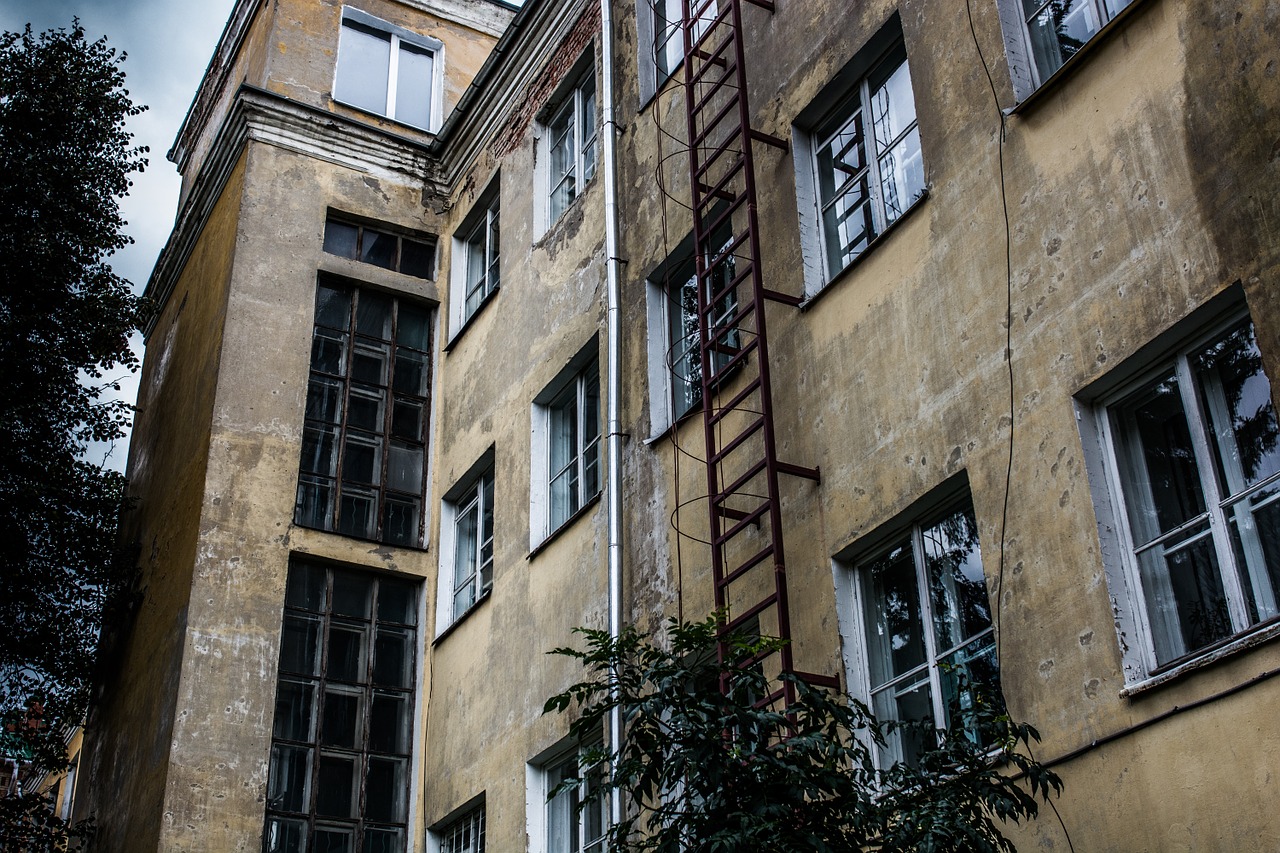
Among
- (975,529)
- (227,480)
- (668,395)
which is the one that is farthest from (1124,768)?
(227,480)

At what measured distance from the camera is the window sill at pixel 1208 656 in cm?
604

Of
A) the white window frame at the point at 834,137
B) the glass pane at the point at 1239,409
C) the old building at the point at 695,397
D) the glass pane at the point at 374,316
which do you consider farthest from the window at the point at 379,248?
the glass pane at the point at 1239,409

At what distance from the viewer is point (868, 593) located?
887 centimetres

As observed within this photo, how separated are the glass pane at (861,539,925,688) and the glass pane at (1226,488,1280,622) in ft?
7.40

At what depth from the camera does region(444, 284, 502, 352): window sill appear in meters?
15.4

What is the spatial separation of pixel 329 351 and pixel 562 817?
661 centimetres

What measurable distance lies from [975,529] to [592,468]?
531 cm

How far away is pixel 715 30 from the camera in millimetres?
11922

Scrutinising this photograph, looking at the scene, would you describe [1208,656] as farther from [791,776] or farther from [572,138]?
[572,138]

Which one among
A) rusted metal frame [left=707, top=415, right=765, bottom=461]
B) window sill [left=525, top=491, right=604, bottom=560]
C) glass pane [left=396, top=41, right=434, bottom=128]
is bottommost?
rusted metal frame [left=707, top=415, right=765, bottom=461]

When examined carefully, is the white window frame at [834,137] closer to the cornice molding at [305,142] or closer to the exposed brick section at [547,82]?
the exposed brick section at [547,82]

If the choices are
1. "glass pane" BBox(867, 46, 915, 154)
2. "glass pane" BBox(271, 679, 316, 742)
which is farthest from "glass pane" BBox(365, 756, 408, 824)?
"glass pane" BBox(867, 46, 915, 154)

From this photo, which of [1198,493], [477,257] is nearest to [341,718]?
[477,257]

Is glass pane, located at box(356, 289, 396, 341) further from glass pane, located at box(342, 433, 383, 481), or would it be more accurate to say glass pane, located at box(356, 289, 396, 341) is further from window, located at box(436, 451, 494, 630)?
window, located at box(436, 451, 494, 630)
